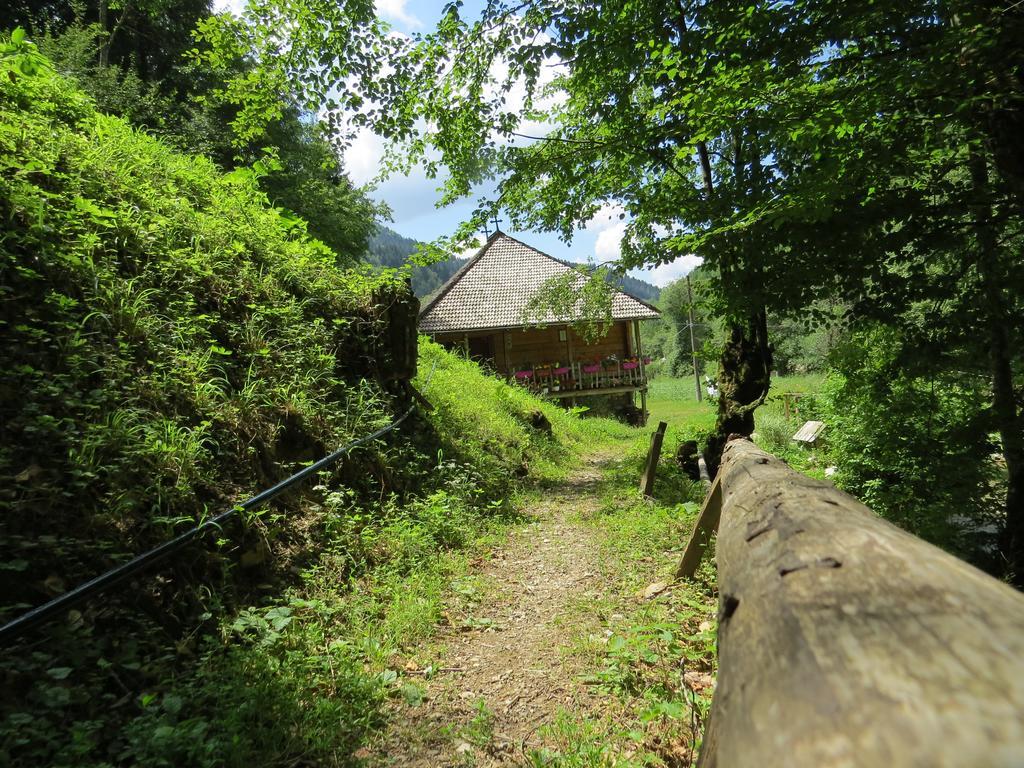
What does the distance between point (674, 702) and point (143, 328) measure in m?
4.39

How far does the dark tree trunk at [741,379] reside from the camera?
25.5 ft

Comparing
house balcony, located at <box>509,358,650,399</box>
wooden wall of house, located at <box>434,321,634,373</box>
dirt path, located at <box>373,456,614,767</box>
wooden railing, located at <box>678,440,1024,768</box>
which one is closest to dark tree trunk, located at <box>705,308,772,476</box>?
dirt path, located at <box>373,456,614,767</box>

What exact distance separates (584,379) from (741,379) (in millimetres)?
11693

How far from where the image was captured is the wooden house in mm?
19266

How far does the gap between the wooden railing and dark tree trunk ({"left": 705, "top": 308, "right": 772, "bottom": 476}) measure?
6.96 m

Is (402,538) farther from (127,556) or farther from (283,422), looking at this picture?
(127,556)

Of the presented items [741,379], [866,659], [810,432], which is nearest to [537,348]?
[810,432]

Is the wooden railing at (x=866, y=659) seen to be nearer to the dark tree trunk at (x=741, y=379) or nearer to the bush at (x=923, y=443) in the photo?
the bush at (x=923, y=443)

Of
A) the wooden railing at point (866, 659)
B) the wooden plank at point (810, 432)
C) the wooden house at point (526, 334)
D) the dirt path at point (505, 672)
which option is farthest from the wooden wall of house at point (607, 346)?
the wooden railing at point (866, 659)

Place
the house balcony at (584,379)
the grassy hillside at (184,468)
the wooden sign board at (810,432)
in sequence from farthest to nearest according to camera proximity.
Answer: the house balcony at (584,379)
the wooden sign board at (810,432)
the grassy hillside at (184,468)

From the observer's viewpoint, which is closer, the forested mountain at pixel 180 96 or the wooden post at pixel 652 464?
the wooden post at pixel 652 464

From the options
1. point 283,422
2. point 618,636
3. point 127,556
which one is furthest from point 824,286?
point 127,556

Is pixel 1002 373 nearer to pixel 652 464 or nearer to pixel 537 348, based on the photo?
pixel 652 464

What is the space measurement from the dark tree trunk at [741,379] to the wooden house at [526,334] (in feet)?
32.6
